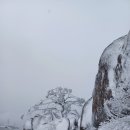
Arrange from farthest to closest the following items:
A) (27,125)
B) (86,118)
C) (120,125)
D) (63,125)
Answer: (27,125), (63,125), (86,118), (120,125)

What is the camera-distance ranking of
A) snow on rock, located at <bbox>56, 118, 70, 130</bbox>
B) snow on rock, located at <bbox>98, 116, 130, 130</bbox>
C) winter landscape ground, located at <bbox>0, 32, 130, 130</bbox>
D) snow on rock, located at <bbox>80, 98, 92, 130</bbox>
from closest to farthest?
snow on rock, located at <bbox>98, 116, 130, 130</bbox>, winter landscape ground, located at <bbox>0, 32, 130, 130</bbox>, snow on rock, located at <bbox>80, 98, 92, 130</bbox>, snow on rock, located at <bbox>56, 118, 70, 130</bbox>

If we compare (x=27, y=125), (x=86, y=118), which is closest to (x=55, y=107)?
(x=27, y=125)

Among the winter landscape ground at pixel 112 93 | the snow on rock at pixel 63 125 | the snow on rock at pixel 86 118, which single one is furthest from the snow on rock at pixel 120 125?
the snow on rock at pixel 63 125

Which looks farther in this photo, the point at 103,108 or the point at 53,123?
the point at 53,123

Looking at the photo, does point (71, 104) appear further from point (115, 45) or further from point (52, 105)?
point (115, 45)

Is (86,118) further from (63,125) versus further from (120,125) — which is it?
(63,125)

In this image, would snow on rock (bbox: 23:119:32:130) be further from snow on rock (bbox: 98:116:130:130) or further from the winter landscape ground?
snow on rock (bbox: 98:116:130:130)

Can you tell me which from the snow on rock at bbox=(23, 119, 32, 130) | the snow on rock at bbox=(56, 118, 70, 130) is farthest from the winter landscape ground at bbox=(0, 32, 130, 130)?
the snow on rock at bbox=(23, 119, 32, 130)

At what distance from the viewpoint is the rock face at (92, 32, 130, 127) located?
7.88m

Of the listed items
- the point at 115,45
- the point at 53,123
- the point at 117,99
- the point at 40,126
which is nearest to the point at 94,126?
the point at 117,99

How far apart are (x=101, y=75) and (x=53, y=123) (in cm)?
1186

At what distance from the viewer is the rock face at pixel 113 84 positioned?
788 centimetres

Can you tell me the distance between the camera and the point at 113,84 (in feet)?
28.0

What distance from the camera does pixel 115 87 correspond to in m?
8.35
